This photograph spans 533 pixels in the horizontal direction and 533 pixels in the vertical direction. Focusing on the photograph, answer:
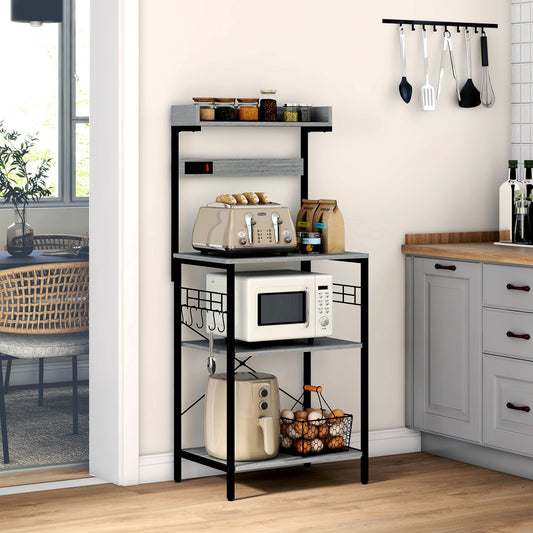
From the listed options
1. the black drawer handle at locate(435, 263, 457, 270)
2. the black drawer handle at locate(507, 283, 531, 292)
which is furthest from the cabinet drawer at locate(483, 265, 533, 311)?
the black drawer handle at locate(435, 263, 457, 270)

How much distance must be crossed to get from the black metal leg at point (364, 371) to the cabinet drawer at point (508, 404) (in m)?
0.49

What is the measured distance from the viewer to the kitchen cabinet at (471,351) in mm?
4027

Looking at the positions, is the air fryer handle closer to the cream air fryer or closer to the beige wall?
the cream air fryer

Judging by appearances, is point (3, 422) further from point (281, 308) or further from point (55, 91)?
point (55, 91)

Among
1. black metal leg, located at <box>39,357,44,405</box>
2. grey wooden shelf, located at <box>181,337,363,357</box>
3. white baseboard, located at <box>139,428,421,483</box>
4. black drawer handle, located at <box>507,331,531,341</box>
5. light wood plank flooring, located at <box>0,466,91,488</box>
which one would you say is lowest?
light wood plank flooring, located at <box>0,466,91,488</box>

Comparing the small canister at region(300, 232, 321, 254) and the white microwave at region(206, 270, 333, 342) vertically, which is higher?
the small canister at region(300, 232, 321, 254)

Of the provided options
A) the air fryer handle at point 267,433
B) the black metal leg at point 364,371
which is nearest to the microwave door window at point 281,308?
the black metal leg at point 364,371

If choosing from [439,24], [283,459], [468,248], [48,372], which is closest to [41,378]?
[48,372]

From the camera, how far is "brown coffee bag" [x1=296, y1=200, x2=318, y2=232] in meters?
4.09

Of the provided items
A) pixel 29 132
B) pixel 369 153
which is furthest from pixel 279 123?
pixel 29 132

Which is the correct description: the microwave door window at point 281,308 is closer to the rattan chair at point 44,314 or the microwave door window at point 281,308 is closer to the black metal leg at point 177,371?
the black metal leg at point 177,371

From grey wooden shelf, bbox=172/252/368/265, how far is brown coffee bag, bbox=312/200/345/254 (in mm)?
42

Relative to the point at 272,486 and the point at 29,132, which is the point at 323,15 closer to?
the point at 29,132

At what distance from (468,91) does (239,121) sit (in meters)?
1.22
